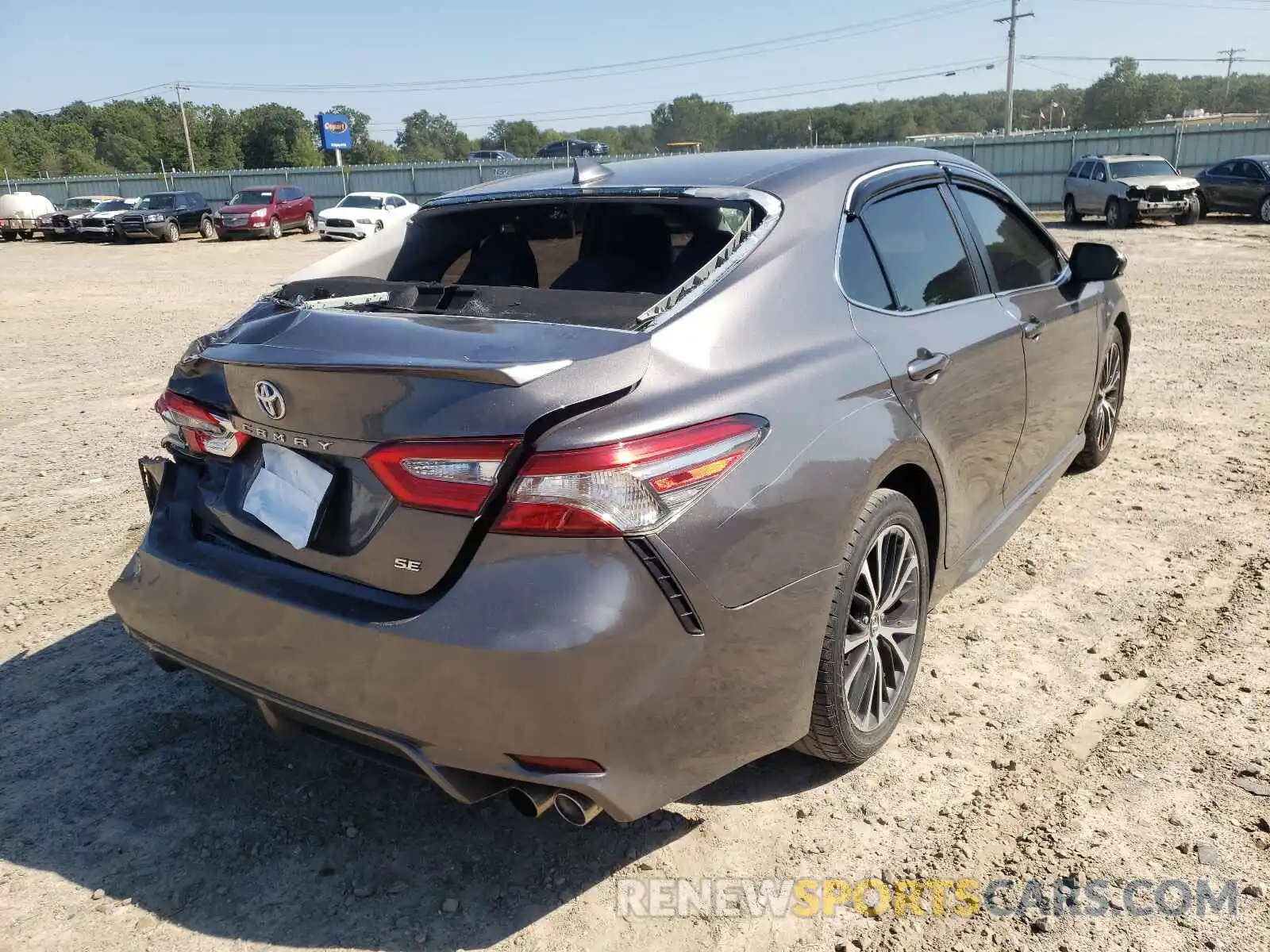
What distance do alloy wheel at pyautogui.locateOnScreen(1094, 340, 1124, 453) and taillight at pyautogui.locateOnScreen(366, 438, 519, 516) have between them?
4.02 metres

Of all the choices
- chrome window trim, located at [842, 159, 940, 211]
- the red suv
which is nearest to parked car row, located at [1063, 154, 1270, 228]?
chrome window trim, located at [842, 159, 940, 211]

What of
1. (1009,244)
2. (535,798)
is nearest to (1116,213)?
(1009,244)

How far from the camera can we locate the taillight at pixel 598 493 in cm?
204

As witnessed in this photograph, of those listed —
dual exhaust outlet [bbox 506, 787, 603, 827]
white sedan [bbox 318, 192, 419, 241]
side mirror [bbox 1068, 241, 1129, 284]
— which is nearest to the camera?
dual exhaust outlet [bbox 506, 787, 603, 827]

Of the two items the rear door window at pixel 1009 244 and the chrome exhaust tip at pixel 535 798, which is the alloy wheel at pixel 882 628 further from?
the rear door window at pixel 1009 244

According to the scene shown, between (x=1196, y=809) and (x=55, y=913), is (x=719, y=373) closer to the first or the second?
(x=1196, y=809)

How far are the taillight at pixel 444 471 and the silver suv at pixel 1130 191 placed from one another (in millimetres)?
24984

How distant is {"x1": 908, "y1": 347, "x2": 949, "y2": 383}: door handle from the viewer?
290 centimetres

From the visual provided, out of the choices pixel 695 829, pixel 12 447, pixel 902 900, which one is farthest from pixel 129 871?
pixel 12 447

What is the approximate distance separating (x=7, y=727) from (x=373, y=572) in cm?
192

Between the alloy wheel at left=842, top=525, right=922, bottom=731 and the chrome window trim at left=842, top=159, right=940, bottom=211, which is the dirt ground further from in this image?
the chrome window trim at left=842, top=159, right=940, bottom=211

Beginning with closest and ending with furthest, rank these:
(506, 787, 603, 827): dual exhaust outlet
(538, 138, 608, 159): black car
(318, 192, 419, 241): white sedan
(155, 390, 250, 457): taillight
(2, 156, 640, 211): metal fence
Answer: (506, 787, 603, 827): dual exhaust outlet < (155, 390, 250, 457): taillight < (318, 192, 419, 241): white sedan < (2, 156, 640, 211): metal fence < (538, 138, 608, 159): black car

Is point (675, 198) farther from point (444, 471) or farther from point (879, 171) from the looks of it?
point (444, 471)

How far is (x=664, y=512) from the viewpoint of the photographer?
2.09 meters
